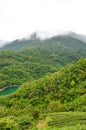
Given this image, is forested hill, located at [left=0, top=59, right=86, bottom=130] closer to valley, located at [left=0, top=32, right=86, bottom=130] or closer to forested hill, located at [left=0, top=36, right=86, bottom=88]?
valley, located at [left=0, top=32, right=86, bottom=130]

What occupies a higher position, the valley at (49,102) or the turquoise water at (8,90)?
the valley at (49,102)

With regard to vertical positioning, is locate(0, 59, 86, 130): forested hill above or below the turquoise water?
above

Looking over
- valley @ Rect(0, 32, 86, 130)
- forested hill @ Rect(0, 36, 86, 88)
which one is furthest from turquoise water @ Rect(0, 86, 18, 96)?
forested hill @ Rect(0, 36, 86, 88)

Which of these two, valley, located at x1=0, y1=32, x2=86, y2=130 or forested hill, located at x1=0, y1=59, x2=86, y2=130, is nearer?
valley, located at x1=0, y1=32, x2=86, y2=130

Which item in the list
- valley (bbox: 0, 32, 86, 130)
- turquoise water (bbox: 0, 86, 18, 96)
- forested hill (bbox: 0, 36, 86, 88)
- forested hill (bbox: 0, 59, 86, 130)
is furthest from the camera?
forested hill (bbox: 0, 36, 86, 88)

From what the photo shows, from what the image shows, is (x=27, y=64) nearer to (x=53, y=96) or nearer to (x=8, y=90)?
(x=8, y=90)

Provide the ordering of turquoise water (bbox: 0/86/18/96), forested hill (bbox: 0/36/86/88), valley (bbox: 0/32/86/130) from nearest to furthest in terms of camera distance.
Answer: valley (bbox: 0/32/86/130)
turquoise water (bbox: 0/86/18/96)
forested hill (bbox: 0/36/86/88)

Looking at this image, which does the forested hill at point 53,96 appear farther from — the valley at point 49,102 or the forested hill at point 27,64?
the forested hill at point 27,64

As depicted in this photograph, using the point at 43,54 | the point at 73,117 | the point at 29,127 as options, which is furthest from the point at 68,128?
the point at 43,54

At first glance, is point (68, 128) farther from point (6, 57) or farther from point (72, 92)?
point (6, 57)

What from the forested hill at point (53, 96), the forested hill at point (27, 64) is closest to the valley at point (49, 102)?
the forested hill at point (53, 96)

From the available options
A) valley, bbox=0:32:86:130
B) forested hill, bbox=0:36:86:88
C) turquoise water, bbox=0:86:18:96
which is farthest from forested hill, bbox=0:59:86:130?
forested hill, bbox=0:36:86:88
